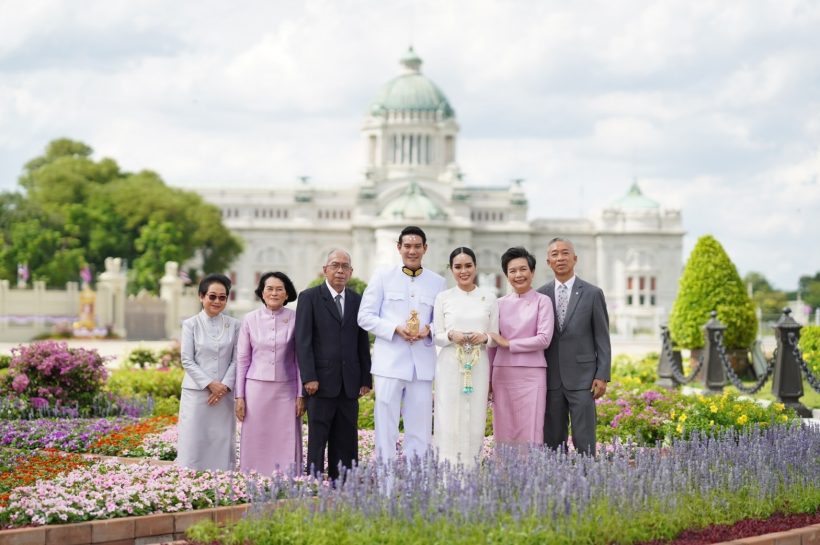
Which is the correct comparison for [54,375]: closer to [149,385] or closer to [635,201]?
[149,385]

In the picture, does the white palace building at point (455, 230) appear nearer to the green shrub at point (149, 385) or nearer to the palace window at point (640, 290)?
the palace window at point (640, 290)

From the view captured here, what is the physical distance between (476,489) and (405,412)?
1.85 metres

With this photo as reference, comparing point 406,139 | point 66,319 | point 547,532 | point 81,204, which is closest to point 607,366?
point 547,532

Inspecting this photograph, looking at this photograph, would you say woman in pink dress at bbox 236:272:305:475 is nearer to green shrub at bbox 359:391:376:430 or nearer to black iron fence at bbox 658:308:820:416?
green shrub at bbox 359:391:376:430

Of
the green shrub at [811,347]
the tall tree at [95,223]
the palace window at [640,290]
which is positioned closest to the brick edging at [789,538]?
the green shrub at [811,347]

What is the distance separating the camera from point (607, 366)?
8578 millimetres

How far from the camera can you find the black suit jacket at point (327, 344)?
8.70m

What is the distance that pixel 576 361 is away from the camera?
8.58 m

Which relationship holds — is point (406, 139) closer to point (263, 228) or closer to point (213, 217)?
point (263, 228)

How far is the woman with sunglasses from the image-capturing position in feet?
29.6

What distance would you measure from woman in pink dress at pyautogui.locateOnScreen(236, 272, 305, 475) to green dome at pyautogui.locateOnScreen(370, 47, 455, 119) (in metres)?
85.2

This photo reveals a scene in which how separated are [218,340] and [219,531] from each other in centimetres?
238

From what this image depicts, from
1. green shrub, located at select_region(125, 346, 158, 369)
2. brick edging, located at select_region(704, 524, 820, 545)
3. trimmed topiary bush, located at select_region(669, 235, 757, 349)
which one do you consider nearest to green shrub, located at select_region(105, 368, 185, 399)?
green shrub, located at select_region(125, 346, 158, 369)

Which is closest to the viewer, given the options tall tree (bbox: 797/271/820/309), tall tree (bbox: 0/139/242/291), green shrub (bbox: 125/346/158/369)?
green shrub (bbox: 125/346/158/369)
